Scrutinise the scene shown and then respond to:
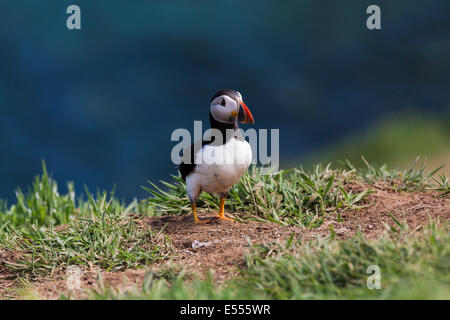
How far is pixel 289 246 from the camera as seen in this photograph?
3656 millimetres

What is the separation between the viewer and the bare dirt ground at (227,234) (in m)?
3.62

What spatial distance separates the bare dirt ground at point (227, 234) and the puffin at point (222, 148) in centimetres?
49

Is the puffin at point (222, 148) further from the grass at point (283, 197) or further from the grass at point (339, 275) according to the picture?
the grass at point (339, 275)

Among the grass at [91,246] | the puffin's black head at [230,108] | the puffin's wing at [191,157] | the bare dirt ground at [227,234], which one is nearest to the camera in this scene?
the bare dirt ground at [227,234]

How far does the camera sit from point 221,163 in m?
4.46

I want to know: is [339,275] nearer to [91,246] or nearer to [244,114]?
[244,114]

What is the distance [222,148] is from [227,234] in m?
0.79

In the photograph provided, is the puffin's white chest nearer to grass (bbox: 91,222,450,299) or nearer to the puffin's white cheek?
the puffin's white cheek

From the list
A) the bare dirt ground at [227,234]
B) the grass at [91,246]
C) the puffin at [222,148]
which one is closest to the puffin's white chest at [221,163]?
the puffin at [222,148]

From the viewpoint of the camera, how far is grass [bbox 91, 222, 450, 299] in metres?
2.79

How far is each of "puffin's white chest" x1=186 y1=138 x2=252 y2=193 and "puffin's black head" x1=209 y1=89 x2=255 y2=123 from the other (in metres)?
0.21

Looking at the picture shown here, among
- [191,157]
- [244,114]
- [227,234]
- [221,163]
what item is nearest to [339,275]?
[227,234]

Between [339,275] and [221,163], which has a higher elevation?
[221,163]
